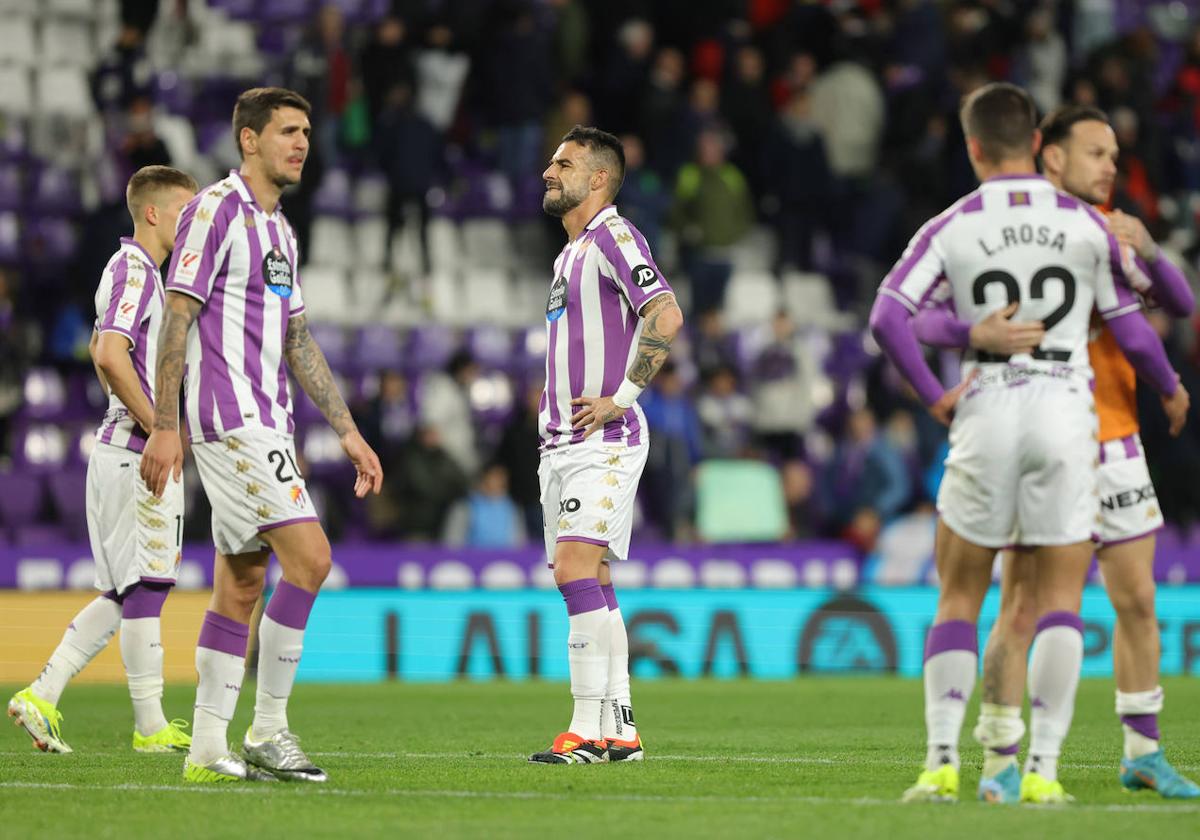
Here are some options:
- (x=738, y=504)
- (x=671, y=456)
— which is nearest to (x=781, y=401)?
(x=738, y=504)

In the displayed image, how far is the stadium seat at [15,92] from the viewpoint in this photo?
19.8 m

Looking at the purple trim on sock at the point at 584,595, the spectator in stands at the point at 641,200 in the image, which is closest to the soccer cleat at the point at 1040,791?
the purple trim on sock at the point at 584,595

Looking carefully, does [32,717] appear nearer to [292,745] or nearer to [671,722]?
[292,745]

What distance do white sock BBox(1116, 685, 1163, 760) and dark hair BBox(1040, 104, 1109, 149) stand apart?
204cm

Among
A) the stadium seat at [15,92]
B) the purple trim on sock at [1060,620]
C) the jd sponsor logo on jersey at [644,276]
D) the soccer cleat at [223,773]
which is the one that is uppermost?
the stadium seat at [15,92]

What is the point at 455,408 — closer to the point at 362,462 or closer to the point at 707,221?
the point at 707,221

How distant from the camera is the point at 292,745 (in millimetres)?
7297

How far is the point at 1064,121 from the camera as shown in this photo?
22.5 ft

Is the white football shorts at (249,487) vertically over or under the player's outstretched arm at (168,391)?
under

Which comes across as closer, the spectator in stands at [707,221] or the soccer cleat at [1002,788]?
the soccer cleat at [1002,788]

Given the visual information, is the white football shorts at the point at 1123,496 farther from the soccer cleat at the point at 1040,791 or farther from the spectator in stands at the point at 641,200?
the spectator in stands at the point at 641,200

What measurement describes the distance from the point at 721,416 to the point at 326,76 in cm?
573

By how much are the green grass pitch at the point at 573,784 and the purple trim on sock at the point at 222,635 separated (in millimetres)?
555

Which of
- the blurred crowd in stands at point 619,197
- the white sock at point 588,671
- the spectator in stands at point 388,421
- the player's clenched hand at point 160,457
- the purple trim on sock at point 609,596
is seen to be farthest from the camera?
the blurred crowd in stands at point 619,197
